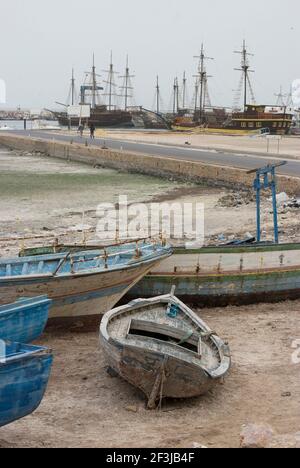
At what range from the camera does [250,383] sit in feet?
27.3

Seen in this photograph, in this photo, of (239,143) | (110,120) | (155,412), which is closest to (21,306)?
(155,412)

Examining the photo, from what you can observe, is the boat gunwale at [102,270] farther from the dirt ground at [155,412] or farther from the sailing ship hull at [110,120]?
the sailing ship hull at [110,120]

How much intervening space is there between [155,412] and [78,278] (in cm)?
339

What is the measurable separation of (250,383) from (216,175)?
19.3 meters

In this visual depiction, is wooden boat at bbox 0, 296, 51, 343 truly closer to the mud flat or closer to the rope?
the rope

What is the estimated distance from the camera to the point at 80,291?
10578 mm

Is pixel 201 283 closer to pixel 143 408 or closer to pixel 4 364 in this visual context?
pixel 143 408

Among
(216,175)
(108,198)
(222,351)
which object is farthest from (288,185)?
(222,351)

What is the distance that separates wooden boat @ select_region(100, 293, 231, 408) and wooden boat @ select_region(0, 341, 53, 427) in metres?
1.54

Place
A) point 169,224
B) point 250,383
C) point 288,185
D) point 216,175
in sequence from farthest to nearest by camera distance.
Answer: point 216,175
point 288,185
point 169,224
point 250,383

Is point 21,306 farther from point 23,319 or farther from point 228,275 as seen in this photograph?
point 228,275

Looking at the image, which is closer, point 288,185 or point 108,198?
point 288,185

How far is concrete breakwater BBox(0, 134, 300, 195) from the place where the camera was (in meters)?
25.3

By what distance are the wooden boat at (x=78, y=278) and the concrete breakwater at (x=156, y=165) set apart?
1223 cm
